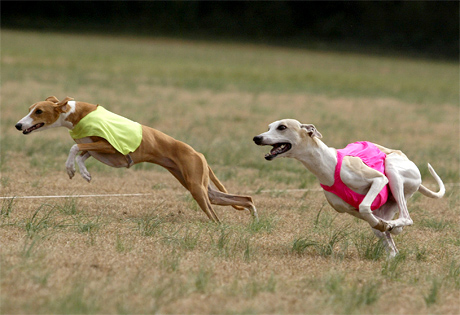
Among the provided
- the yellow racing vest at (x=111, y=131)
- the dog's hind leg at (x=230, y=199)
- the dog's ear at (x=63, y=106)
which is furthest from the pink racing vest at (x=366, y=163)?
the dog's ear at (x=63, y=106)

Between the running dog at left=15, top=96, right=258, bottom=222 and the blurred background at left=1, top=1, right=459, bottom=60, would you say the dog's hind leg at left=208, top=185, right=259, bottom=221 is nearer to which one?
the running dog at left=15, top=96, right=258, bottom=222

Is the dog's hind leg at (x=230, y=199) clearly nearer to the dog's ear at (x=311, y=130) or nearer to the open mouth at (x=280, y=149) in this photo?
the open mouth at (x=280, y=149)

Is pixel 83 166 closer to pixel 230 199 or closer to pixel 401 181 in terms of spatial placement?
pixel 230 199

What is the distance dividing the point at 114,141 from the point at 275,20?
5147cm

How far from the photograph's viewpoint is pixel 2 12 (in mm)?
53906

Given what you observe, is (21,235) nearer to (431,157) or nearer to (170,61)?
(431,157)

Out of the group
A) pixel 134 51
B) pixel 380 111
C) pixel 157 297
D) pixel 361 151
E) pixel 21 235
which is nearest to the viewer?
pixel 157 297

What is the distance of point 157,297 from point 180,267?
0.74 m

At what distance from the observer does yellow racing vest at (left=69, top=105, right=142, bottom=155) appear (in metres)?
7.29

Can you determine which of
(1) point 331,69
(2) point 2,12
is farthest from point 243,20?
(1) point 331,69

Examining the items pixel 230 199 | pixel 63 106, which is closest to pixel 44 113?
pixel 63 106

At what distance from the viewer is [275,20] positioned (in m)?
57.3

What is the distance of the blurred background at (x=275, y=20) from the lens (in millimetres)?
52188

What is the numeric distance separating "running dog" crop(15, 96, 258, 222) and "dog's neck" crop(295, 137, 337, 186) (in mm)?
1384
